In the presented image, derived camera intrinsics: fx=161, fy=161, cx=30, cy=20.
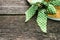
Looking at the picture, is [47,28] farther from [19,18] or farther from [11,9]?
[11,9]

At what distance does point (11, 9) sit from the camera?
1.34 m

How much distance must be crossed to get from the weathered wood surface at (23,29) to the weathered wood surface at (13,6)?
71 millimetres

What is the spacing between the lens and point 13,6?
139 cm

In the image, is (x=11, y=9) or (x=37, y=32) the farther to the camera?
(x=11, y=9)

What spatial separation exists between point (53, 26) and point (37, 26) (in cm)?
12

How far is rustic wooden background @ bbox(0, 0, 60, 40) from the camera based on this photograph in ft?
3.47

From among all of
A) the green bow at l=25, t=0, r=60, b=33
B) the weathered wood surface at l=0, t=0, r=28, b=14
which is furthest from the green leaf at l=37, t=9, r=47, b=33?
the weathered wood surface at l=0, t=0, r=28, b=14

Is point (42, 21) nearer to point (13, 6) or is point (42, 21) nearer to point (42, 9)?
point (42, 9)

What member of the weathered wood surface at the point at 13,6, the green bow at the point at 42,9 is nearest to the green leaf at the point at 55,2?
the green bow at the point at 42,9

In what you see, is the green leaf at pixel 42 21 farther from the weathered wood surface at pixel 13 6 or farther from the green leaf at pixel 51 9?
the weathered wood surface at pixel 13 6

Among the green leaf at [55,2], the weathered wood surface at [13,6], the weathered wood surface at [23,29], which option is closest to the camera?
the weathered wood surface at [23,29]

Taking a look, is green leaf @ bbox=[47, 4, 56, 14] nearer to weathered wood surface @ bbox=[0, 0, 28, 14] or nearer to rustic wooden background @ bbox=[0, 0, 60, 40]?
rustic wooden background @ bbox=[0, 0, 60, 40]

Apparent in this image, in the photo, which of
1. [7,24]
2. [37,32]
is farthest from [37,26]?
[7,24]

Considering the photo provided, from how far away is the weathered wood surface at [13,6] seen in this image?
1.31 meters
